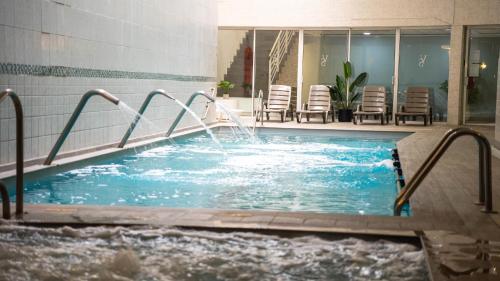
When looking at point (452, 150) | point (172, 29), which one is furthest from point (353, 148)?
point (172, 29)

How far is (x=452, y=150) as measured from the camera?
9.20 m

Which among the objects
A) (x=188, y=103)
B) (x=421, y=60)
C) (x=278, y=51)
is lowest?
(x=188, y=103)

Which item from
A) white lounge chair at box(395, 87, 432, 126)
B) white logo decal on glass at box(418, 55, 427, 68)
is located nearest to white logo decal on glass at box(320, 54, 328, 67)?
white logo decal on glass at box(418, 55, 427, 68)

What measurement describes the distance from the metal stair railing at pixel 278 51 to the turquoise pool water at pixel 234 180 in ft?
24.0

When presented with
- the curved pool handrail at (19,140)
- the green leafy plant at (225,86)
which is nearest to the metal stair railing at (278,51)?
the green leafy plant at (225,86)

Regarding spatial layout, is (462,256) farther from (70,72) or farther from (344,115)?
(344,115)

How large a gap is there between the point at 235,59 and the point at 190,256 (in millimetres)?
17383

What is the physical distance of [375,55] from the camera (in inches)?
666

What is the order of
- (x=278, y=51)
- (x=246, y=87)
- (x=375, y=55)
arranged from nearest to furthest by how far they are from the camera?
1. (x=375, y=55)
2. (x=278, y=51)
3. (x=246, y=87)

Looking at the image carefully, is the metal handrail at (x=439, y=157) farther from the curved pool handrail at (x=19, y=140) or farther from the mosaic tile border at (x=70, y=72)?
the mosaic tile border at (x=70, y=72)

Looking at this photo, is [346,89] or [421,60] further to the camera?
[346,89]

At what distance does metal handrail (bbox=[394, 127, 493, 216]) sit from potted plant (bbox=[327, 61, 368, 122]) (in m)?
11.9

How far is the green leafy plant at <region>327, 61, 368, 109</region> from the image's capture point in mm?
16562

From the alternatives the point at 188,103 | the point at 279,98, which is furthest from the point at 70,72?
the point at 279,98
